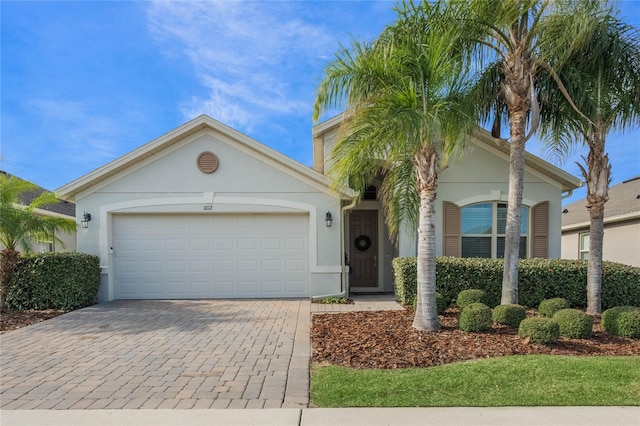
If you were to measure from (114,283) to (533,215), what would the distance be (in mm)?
12039

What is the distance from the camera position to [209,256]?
34.0ft

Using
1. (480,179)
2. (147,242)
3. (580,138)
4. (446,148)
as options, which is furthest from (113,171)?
(580,138)

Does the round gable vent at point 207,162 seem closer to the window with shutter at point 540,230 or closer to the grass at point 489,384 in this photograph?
the grass at point 489,384

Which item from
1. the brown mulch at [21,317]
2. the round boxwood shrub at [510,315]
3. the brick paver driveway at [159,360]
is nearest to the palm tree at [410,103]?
the round boxwood shrub at [510,315]

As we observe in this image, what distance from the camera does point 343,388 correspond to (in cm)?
423

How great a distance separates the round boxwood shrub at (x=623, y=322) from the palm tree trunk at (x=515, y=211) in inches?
59.3

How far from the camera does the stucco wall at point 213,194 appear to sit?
33.5ft

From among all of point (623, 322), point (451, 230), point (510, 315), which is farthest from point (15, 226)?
point (623, 322)

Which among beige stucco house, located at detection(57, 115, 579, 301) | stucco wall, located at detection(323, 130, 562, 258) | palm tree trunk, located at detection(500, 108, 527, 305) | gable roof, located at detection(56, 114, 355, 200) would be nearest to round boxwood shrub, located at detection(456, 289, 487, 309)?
palm tree trunk, located at detection(500, 108, 527, 305)

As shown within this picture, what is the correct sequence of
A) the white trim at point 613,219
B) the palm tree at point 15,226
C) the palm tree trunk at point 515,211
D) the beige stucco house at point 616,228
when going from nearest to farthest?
the palm tree trunk at point 515,211 < the palm tree at point 15,226 < the white trim at point 613,219 < the beige stucco house at point 616,228

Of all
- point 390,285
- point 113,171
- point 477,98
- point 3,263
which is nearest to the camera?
point 477,98

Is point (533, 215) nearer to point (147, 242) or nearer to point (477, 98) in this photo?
point (477, 98)

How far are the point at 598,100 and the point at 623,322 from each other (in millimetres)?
4398

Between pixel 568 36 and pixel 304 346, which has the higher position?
pixel 568 36
